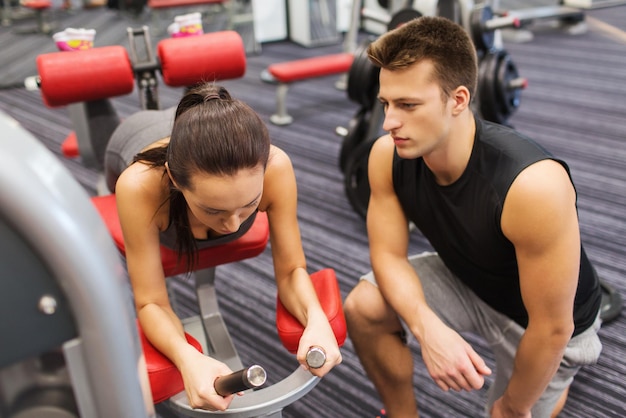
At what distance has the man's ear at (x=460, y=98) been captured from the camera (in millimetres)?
1268

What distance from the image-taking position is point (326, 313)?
1.24m

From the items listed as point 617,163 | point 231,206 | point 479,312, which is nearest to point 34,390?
point 231,206

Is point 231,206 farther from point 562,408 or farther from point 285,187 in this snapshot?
point 562,408

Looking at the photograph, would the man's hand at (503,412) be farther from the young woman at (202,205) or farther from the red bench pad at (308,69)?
the red bench pad at (308,69)

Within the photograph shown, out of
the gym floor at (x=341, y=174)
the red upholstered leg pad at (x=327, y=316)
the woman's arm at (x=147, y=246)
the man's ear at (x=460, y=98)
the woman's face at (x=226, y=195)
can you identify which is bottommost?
the gym floor at (x=341, y=174)

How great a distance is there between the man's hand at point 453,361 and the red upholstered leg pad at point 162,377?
54 cm

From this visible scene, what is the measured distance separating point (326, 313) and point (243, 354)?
0.83 metres

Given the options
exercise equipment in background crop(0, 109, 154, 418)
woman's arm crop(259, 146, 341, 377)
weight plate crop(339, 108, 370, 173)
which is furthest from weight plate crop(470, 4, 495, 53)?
exercise equipment in background crop(0, 109, 154, 418)

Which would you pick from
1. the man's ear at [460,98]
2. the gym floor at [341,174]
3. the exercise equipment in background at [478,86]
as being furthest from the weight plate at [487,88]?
the man's ear at [460,98]

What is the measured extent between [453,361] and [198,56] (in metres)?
1.30

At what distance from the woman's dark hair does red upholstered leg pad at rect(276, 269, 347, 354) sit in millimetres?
346

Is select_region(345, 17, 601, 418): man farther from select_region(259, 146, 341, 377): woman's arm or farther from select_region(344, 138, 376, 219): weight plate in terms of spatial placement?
select_region(344, 138, 376, 219): weight plate

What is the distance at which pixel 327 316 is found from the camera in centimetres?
123

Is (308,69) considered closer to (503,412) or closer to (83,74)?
(83,74)
